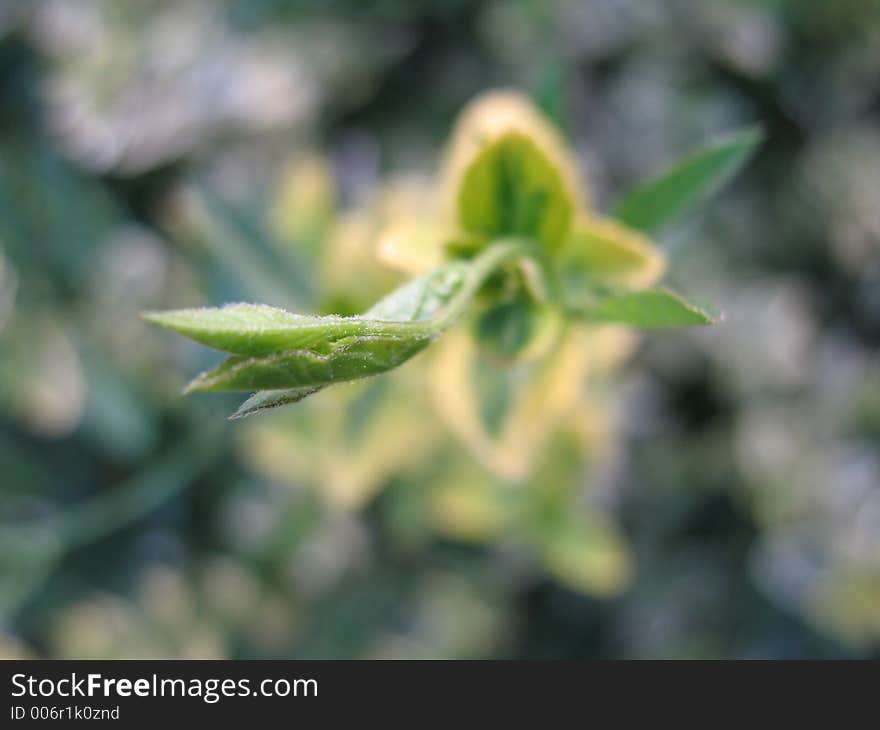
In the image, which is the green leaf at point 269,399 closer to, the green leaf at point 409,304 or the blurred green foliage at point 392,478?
the green leaf at point 409,304

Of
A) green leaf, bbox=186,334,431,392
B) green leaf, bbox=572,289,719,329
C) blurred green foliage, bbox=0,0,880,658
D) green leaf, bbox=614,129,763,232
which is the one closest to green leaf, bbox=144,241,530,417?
green leaf, bbox=186,334,431,392

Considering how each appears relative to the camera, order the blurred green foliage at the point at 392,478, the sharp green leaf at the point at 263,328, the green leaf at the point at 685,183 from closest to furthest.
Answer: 1. the sharp green leaf at the point at 263,328
2. the green leaf at the point at 685,183
3. the blurred green foliage at the point at 392,478

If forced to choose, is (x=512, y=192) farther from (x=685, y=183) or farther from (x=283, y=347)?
(x=283, y=347)

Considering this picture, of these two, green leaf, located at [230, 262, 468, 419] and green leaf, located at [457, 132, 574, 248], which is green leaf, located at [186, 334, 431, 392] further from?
green leaf, located at [457, 132, 574, 248]

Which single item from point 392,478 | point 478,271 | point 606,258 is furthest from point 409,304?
point 392,478

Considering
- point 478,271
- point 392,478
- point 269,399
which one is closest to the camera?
point 269,399

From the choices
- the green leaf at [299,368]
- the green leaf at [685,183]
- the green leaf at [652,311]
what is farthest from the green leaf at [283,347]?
the green leaf at [685,183]

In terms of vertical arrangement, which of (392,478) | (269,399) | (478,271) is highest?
(392,478)
